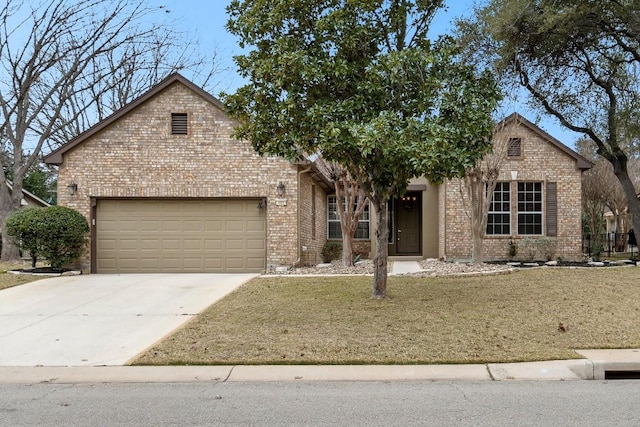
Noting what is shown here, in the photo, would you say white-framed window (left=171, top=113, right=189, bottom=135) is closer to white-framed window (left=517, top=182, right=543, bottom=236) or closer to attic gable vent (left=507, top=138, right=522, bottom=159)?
attic gable vent (left=507, top=138, right=522, bottom=159)

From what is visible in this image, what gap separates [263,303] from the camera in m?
9.78

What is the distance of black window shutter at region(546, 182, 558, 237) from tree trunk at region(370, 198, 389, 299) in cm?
1067

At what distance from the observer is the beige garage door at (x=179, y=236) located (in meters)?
14.8

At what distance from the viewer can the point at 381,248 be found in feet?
31.8

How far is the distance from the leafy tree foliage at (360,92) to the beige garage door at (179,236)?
5.85 meters

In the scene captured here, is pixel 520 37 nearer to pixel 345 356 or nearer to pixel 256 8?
pixel 256 8

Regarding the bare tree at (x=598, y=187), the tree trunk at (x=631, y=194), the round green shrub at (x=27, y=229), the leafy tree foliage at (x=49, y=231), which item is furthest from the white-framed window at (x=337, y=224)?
the bare tree at (x=598, y=187)

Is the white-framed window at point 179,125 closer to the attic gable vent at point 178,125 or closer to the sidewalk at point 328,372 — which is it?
the attic gable vent at point 178,125

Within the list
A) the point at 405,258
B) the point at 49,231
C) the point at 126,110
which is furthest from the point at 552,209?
the point at 49,231

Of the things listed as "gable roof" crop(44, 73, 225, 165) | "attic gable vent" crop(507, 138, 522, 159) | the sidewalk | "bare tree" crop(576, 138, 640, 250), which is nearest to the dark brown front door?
"attic gable vent" crop(507, 138, 522, 159)

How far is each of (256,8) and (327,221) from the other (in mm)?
12710

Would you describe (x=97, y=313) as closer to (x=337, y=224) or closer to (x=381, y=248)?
(x=381, y=248)

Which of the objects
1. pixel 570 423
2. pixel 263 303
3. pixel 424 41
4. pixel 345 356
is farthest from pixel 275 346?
pixel 424 41

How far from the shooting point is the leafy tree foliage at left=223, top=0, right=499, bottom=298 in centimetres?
796
